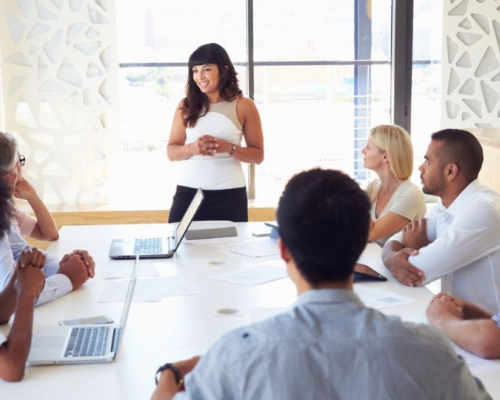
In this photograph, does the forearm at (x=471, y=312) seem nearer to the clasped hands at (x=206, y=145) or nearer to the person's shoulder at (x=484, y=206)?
the person's shoulder at (x=484, y=206)

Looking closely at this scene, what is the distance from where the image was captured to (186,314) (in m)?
2.31

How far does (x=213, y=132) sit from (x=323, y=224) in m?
2.66

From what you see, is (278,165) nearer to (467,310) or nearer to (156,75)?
(156,75)

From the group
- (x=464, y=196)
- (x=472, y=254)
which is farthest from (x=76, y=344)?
(x=464, y=196)

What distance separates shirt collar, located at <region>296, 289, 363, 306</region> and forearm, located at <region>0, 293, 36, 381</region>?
0.88 meters

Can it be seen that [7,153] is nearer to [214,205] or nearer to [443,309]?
[214,205]

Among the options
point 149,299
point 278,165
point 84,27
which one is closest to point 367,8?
point 278,165

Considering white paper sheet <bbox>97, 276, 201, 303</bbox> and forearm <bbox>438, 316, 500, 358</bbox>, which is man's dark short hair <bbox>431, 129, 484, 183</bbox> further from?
white paper sheet <bbox>97, 276, 201, 303</bbox>

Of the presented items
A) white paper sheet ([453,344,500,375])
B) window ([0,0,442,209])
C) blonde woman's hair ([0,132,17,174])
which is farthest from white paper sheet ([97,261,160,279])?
window ([0,0,442,209])

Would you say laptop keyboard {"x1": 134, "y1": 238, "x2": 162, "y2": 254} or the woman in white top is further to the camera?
the woman in white top

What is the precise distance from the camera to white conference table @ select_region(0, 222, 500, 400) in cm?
179

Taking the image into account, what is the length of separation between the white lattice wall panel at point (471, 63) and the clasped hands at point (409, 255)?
3269 mm

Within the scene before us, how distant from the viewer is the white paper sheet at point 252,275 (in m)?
2.66

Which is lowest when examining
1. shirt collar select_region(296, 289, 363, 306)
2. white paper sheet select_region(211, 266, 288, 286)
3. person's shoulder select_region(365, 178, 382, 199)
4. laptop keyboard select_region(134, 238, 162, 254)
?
white paper sheet select_region(211, 266, 288, 286)
